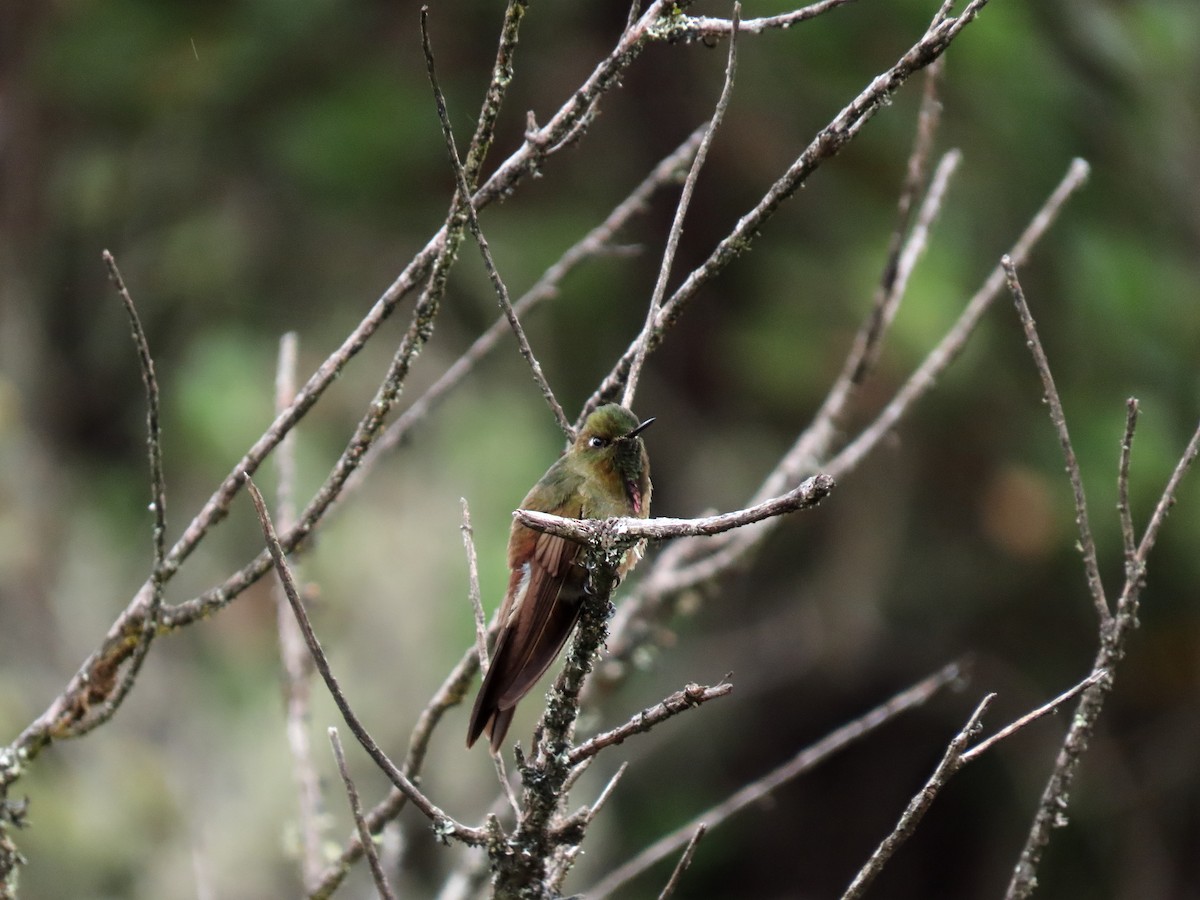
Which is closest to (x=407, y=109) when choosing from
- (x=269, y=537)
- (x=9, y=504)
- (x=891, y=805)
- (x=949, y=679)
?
(x=9, y=504)

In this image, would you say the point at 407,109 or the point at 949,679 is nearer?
the point at 949,679

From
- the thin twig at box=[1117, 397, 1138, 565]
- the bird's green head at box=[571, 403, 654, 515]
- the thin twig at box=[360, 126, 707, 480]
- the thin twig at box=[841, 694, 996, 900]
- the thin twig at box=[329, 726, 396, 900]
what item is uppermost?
the thin twig at box=[360, 126, 707, 480]

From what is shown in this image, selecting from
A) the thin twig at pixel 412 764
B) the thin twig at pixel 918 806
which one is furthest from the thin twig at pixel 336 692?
the thin twig at pixel 918 806

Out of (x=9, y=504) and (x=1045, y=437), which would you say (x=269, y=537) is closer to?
(x=1045, y=437)

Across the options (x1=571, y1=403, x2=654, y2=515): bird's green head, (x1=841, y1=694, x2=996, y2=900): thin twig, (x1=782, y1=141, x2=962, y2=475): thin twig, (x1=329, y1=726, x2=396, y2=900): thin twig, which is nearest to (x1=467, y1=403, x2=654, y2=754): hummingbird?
(x1=571, y1=403, x2=654, y2=515): bird's green head

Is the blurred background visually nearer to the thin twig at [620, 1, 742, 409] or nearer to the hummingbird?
the hummingbird

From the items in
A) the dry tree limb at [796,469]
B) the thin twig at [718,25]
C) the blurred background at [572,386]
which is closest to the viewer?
the thin twig at [718,25]

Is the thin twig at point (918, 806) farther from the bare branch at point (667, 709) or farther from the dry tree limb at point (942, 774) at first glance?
the bare branch at point (667, 709)
